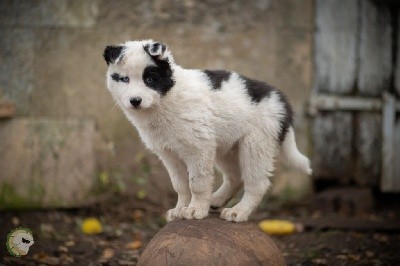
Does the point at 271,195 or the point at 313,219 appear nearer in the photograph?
the point at 313,219

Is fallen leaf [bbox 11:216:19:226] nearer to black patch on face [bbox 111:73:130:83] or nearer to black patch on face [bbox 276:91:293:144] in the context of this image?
black patch on face [bbox 111:73:130:83]

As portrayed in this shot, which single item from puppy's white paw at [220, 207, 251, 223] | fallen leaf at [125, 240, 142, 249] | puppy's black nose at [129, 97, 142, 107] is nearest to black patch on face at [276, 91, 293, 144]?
puppy's white paw at [220, 207, 251, 223]

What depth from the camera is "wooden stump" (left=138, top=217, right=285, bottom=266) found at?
3.95m

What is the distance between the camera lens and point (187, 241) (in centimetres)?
404

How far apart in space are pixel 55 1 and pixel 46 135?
1.59m

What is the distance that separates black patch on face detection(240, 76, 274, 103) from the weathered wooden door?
3.12 m

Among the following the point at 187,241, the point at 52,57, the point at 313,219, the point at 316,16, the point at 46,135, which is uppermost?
the point at 316,16

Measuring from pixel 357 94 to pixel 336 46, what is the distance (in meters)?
0.66

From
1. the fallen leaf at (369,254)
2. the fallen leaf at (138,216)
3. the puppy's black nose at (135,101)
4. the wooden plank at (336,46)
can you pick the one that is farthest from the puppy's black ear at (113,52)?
the wooden plank at (336,46)

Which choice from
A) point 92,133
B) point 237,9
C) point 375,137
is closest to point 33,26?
point 92,133

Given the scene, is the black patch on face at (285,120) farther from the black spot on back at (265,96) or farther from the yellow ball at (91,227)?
the yellow ball at (91,227)

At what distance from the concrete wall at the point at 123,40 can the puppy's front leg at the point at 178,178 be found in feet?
8.54

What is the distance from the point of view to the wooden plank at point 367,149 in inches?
301

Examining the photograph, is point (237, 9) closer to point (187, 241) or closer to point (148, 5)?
point (148, 5)
